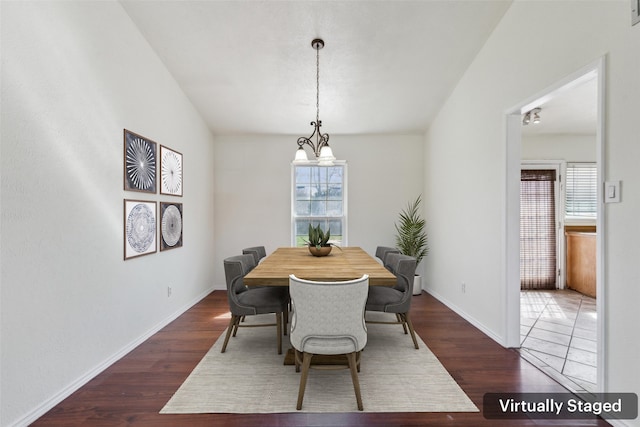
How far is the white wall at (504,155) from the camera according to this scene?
1.65m

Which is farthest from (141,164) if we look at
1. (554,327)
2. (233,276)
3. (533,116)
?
(533,116)

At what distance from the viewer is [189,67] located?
3383 mm

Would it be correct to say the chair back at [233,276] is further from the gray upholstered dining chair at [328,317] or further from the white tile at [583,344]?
the white tile at [583,344]

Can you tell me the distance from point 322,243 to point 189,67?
2551mm

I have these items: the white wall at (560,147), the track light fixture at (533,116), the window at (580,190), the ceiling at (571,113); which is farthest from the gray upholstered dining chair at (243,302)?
the window at (580,190)

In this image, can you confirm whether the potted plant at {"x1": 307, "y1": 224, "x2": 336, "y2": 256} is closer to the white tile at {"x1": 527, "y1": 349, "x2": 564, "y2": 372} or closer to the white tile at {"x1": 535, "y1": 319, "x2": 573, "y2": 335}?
the white tile at {"x1": 527, "y1": 349, "x2": 564, "y2": 372}

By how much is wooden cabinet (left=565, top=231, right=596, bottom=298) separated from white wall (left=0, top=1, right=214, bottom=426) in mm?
5869

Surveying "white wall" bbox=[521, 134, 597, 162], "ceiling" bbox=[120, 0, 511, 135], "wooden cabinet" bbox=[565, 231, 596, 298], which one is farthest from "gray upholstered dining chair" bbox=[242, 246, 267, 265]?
"wooden cabinet" bbox=[565, 231, 596, 298]

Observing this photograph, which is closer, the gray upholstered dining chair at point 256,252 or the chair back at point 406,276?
the chair back at point 406,276

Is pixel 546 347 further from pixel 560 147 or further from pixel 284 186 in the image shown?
pixel 284 186

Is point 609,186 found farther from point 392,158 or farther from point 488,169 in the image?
point 392,158

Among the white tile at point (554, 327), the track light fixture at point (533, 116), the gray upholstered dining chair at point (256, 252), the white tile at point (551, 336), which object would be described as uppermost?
the track light fixture at point (533, 116)

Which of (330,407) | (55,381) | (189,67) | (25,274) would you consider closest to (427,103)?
(189,67)

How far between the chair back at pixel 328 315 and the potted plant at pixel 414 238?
2886mm
